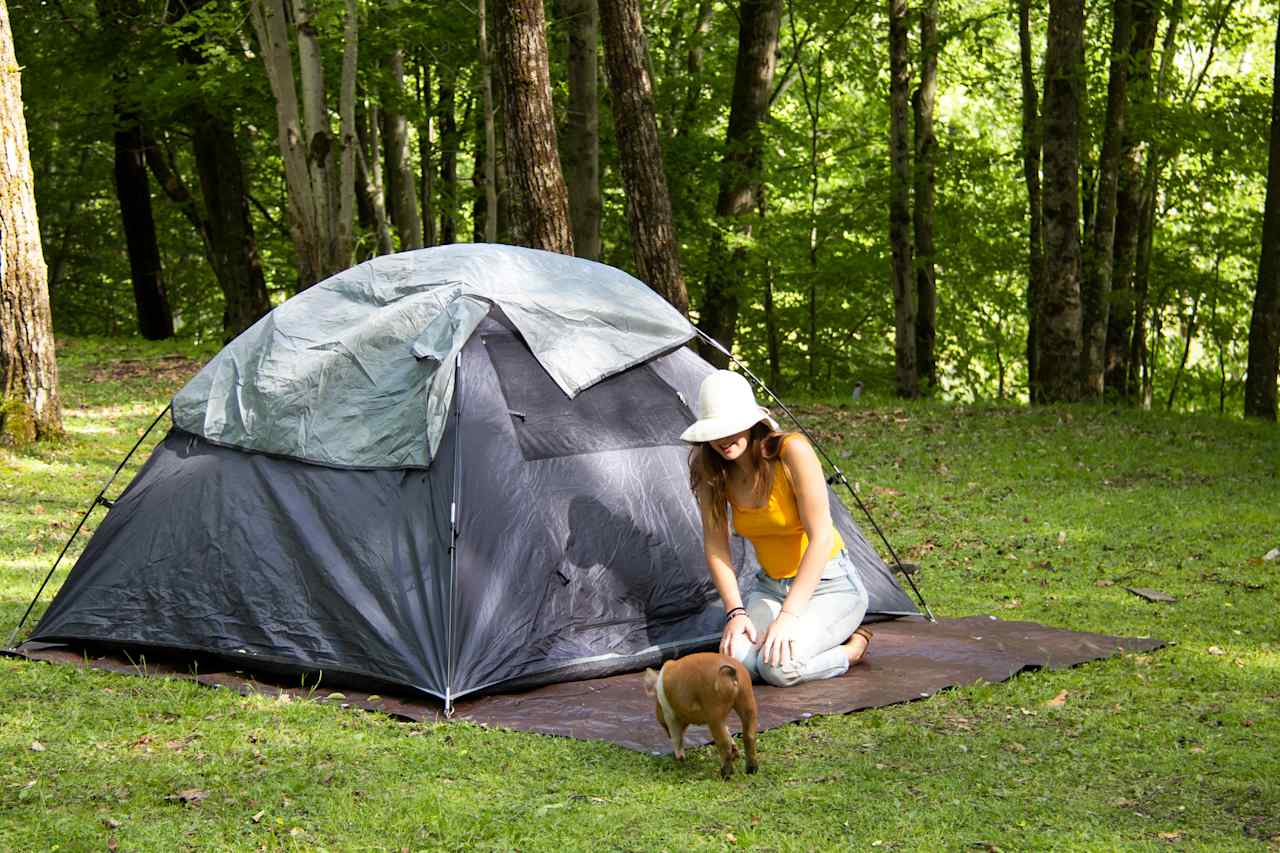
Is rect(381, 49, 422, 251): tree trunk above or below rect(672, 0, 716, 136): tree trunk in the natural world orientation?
below

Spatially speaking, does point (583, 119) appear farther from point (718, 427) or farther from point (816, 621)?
point (816, 621)

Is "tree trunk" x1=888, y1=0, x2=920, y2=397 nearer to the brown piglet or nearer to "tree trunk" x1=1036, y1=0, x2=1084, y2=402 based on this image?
"tree trunk" x1=1036, y1=0, x2=1084, y2=402

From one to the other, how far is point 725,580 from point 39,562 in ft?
15.0

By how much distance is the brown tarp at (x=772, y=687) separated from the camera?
5.00 m

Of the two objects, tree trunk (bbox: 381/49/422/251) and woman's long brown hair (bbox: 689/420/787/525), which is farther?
tree trunk (bbox: 381/49/422/251)

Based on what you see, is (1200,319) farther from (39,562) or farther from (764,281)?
(39,562)

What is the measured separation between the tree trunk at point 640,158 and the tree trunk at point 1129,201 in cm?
648

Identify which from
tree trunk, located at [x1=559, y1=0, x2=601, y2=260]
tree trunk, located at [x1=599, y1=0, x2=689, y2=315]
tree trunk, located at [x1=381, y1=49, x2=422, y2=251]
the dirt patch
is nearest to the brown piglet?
tree trunk, located at [x1=559, y1=0, x2=601, y2=260]

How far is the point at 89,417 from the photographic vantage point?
13016mm

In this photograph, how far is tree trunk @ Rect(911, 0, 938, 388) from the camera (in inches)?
715

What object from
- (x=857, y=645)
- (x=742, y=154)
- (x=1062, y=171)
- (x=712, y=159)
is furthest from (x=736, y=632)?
(x=712, y=159)

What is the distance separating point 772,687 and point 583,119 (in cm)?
748

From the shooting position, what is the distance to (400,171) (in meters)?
→ 19.5

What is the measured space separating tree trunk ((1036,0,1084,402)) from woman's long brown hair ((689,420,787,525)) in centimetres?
991
